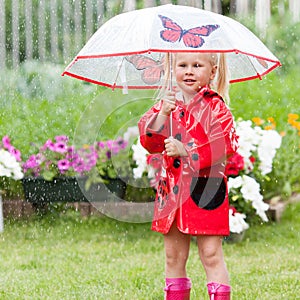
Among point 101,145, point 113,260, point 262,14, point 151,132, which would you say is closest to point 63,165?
point 101,145

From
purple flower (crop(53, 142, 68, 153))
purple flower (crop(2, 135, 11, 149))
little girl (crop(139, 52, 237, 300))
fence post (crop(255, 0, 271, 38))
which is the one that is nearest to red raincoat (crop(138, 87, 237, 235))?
little girl (crop(139, 52, 237, 300))

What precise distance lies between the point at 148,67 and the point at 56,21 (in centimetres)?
522

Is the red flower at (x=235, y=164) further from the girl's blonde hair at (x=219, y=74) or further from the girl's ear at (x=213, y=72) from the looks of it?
the girl's ear at (x=213, y=72)

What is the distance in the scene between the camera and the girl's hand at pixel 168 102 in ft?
9.16

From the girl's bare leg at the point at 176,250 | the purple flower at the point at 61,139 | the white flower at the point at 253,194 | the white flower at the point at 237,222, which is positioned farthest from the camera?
the purple flower at the point at 61,139

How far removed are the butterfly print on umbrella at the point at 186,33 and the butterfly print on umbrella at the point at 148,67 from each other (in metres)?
0.43

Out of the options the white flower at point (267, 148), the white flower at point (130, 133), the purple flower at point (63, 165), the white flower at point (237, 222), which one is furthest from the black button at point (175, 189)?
the purple flower at point (63, 165)

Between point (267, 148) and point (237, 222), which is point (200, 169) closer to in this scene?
point (237, 222)

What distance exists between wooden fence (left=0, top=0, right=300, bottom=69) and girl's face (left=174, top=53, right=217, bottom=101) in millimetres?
5018

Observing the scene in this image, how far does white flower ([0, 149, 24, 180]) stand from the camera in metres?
5.27

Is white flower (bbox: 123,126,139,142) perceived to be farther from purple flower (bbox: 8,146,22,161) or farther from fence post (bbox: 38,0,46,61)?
fence post (bbox: 38,0,46,61)

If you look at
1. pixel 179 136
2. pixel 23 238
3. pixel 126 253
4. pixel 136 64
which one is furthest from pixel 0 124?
pixel 179 136

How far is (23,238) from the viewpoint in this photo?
200 inches

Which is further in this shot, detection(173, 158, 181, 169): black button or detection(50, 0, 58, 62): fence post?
detection(50, 0, 58, 62): fence post
